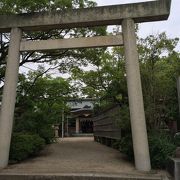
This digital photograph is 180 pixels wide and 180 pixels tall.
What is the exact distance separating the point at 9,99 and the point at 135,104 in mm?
4188

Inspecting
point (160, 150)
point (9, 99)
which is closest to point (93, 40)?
point (9, 99)

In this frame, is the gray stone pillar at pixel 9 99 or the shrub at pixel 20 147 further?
the shrub at pixel 20 147

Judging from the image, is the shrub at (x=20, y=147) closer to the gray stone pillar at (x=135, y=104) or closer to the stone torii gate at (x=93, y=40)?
the stone torii gate at (x=93, y=40)

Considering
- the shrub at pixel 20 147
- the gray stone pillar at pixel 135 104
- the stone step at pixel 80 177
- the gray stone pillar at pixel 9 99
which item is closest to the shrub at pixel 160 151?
the gray stone pillar at pixel 135 104

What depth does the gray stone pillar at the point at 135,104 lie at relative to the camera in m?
9.29

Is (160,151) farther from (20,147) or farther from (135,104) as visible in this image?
(20,147)

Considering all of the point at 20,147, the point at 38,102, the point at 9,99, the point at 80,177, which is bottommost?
the point at 80,177

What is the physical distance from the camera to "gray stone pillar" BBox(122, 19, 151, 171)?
9289 mm

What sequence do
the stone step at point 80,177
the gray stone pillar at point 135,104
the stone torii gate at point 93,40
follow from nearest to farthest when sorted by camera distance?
the stone step at point 80,177 < the gray stone pillar at point 135,104 < the stone torii gate at point 93,40

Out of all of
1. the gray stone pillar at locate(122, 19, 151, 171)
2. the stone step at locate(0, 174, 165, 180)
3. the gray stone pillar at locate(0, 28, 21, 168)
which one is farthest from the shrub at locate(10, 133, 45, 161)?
the gray stone pillar at locate(122, 19, 151, 171)

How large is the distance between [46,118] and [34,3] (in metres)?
6.20

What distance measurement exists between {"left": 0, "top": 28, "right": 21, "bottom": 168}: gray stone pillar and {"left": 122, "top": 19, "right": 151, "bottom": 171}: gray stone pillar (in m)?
3.80

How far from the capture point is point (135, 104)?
31.3ft

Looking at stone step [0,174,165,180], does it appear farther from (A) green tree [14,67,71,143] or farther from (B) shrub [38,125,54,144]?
(B) shrub [38,125,54,144]
